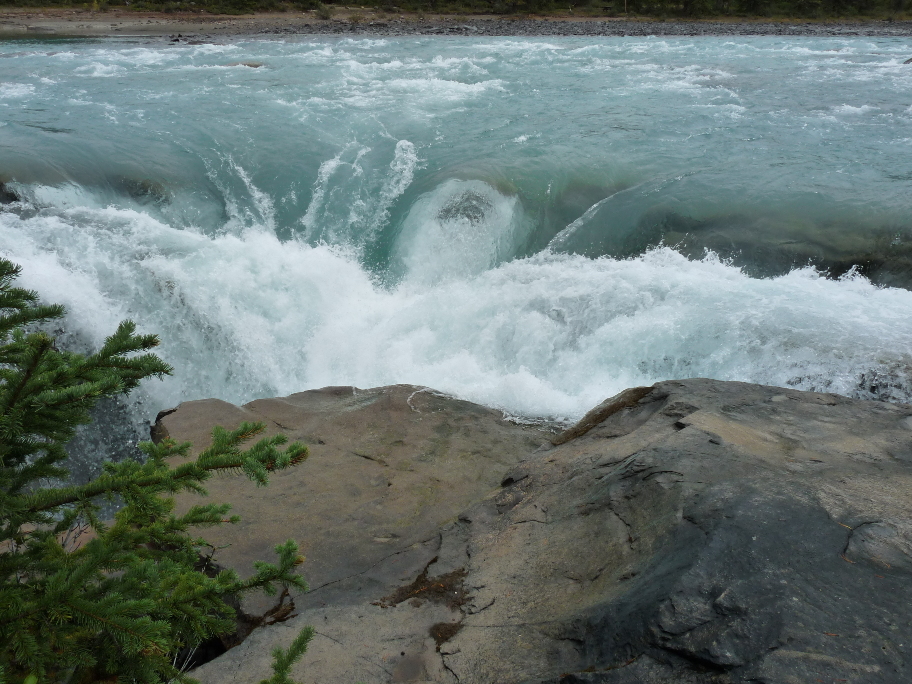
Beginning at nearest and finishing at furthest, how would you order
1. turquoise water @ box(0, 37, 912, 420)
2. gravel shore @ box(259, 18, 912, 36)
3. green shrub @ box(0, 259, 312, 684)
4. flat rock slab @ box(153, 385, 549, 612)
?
green shrub @ box(0, 259, 312, 684) → flat rock slab @ box(153, 385, 549, 612) → turquoise water @ box(0, 37, 912, 420) → gravel shore @ box(259, 18, 912, 36)

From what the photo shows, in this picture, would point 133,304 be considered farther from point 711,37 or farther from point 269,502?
point 711,37

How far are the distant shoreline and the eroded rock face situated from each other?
2929 centimetres

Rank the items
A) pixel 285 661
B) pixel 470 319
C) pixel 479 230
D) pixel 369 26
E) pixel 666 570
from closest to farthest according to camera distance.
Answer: pixel 285 661 < pixel 666 570 < pixel 470 319 < pixel 479 230 < pixel 369 26

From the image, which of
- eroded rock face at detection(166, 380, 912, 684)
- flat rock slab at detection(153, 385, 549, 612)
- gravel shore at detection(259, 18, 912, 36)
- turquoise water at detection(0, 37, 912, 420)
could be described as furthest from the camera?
gravel shore at detection(259, 18, 912, 36)

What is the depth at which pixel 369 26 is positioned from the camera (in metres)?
33.0

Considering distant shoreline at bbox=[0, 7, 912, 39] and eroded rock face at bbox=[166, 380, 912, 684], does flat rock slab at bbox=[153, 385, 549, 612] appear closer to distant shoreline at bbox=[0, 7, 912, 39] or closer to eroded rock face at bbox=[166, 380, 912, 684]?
eroded rock face at bbox=[166, 380, 912, 684]

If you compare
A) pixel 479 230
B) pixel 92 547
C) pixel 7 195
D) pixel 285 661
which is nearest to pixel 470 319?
pixel 479 230

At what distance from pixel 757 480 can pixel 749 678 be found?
4.31 ft

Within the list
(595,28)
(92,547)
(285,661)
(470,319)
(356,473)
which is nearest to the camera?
(285,661)

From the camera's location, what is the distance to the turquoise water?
7.33 m

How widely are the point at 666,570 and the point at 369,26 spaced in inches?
1358

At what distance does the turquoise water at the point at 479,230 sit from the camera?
24.0ft

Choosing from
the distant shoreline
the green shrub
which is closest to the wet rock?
the green shrub

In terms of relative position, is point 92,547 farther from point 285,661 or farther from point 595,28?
point 595,28
